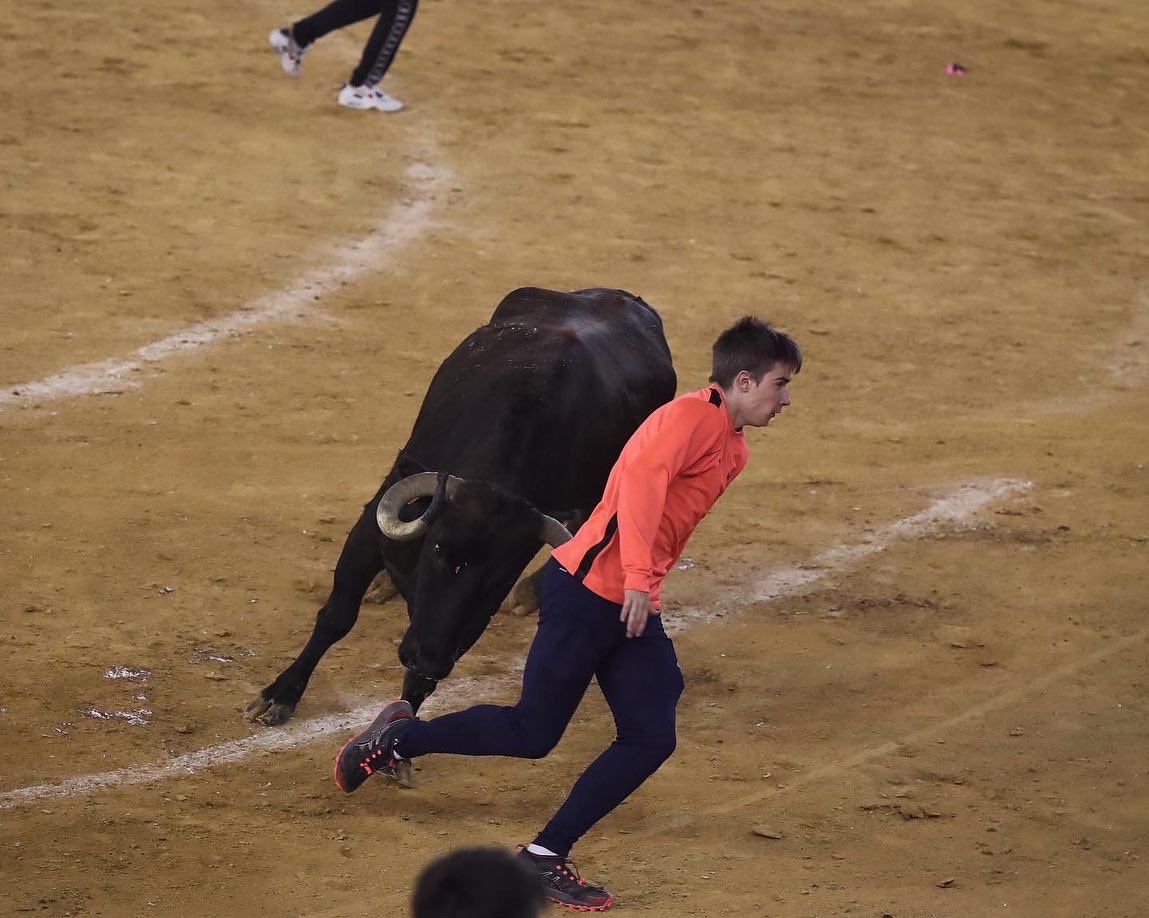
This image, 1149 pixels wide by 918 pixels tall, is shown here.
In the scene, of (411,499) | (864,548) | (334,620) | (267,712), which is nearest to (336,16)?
(864,548)

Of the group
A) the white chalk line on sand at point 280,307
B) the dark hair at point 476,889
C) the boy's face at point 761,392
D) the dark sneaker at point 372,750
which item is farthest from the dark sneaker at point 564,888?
the white chalk line on sand at point 280,307

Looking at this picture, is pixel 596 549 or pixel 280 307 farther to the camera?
pixel 280 307

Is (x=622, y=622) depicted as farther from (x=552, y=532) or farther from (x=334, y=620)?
(x=334, y=620)

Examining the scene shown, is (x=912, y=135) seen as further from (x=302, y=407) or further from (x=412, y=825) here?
(x=412, y=825)

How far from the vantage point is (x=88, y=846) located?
6.10m

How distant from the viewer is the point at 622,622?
561 centimetres

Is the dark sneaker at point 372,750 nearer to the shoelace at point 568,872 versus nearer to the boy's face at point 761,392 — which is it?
the shoelace at point 568,872

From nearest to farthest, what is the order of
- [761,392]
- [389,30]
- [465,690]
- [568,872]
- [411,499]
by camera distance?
[761,392]
[568,872]
[411,499]
[465,690]
[389,30]

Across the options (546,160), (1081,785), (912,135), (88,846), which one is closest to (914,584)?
(1081,785)

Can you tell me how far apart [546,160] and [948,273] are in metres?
3.31

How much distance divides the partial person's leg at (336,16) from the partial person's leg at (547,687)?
33.5 ft

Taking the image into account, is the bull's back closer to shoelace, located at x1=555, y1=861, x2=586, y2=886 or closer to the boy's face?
the boy's face

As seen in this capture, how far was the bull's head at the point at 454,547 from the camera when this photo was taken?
657 centimetres

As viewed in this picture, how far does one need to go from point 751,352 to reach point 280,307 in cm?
652
